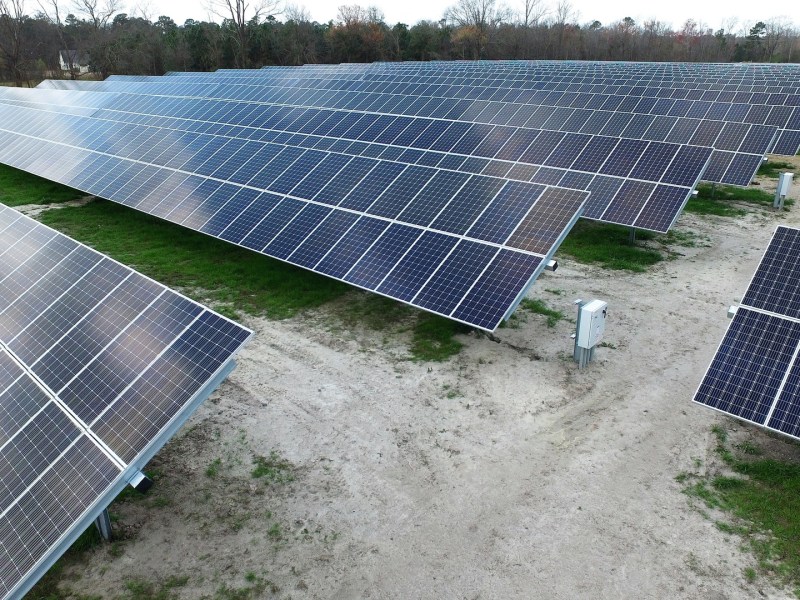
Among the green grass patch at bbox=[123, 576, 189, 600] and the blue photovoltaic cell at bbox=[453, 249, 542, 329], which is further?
the blue photovoltaic cell at bbox=[453, 249, 542, 329]

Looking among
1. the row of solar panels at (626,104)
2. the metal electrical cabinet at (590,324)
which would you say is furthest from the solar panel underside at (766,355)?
the row of solar panels at (626,104)

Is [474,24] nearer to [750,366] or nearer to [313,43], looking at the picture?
[313,43]

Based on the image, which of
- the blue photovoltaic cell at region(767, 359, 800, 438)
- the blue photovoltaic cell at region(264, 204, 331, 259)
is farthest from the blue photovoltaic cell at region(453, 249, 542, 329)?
the blue photovoltaic cell at region(264, 204, 331, 259)

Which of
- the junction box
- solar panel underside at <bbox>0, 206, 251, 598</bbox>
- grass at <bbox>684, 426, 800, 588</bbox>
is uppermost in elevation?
solar panel underside at <bbox>0, 206, 251, 598</bbox>

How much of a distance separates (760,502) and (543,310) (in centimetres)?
695

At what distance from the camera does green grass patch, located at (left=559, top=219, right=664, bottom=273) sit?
1767cm

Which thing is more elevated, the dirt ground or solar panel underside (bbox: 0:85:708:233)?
solar panel underside (bbox: 0:85:708:233)

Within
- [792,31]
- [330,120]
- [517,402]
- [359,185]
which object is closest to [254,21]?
[330,120]

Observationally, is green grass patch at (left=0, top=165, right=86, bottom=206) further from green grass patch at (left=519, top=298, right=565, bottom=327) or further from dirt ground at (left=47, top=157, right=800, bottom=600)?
green grass patch at (left=519, top=298, right=565, bottom=327)

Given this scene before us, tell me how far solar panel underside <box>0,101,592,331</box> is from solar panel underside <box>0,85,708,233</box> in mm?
1072

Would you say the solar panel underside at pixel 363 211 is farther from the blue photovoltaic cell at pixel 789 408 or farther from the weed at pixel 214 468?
the weed at pixel 214 468

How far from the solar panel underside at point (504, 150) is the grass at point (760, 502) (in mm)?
8340

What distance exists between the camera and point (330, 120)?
79.8 feet

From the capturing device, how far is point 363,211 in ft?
50.3
